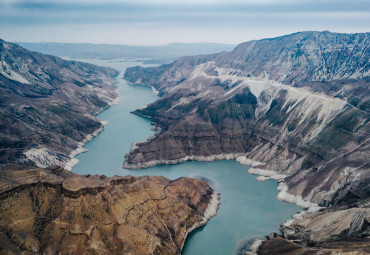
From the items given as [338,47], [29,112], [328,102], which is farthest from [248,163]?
[338,47]

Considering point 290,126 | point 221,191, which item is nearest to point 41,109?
point 221,191

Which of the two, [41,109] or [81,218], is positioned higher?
[41,109]

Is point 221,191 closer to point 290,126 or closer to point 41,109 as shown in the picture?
point 290,126

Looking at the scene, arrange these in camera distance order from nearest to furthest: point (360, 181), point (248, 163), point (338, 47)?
point (360, 181), point (248, 163), point (338, 47)

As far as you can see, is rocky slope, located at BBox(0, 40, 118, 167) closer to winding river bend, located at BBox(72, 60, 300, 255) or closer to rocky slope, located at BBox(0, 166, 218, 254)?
winding river bend, located at BBox(72, 60, 300, 255)

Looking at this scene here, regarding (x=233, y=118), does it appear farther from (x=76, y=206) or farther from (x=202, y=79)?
(x=76, y=206)

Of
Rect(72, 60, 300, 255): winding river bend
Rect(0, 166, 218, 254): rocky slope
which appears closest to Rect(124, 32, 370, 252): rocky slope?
Rect(72, 60, 300, 255): winding river bend
